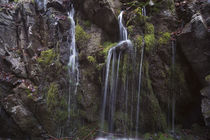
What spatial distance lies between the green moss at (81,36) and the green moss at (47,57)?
1363 mm

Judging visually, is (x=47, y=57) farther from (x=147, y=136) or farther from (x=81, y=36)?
(x=147, y=136)

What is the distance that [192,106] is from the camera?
18.8 feet

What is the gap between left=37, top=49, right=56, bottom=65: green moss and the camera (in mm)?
5814

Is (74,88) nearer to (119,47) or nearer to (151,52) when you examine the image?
(119,47)

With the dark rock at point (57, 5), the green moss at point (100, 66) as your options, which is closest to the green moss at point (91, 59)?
the green moss at point (100, 66)

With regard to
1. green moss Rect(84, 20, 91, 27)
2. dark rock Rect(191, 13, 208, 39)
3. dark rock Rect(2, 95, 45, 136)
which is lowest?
dark rock Rect(2, 95, 45, 136)

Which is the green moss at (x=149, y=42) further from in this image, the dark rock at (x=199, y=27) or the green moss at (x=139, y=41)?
the dark rock at (x=199, y=27)

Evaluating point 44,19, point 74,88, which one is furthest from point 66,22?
point 74,88

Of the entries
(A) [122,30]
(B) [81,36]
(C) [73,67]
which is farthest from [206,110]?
(B) [81,36]

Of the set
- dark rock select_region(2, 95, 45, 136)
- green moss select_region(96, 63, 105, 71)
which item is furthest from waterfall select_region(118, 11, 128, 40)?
dark rock select_region(2, 95, 45, 136)

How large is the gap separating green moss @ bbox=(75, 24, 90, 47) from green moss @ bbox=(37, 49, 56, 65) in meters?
1.36

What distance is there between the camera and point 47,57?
5902 millimetres

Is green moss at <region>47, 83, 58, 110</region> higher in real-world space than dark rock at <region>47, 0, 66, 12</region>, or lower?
lower

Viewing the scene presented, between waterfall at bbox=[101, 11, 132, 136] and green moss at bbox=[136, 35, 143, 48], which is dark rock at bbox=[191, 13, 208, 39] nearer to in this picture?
green moss at bbox=[136, 35, 143, 48]
